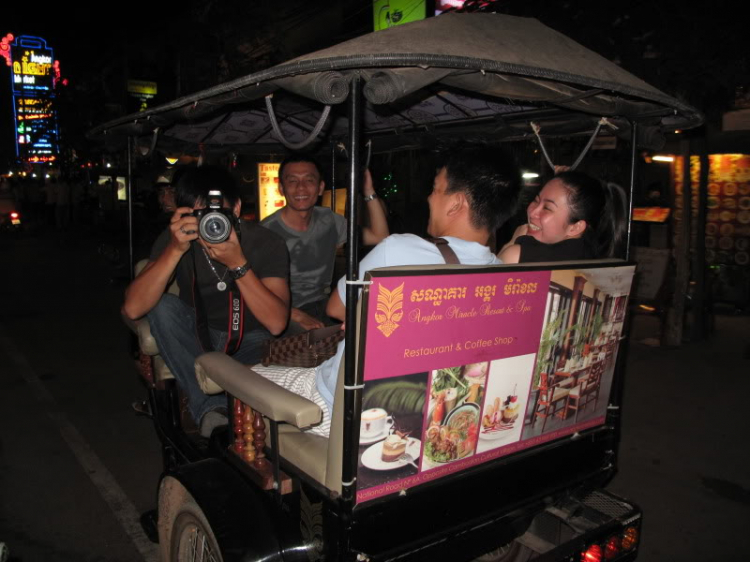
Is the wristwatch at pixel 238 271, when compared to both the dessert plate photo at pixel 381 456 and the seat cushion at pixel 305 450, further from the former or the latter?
the dessert plate photo at pixel 381 456

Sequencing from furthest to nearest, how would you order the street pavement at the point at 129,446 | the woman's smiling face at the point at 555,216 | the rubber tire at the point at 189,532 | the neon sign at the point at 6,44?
1. the neon sign at the point at 6,44
2. the street pavement at the point at 129,446
3. the woman's smiling face at the point at 555,216
4. the rubber tire at the point at 189,532

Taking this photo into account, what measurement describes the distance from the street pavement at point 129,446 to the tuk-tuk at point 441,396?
3.79ft

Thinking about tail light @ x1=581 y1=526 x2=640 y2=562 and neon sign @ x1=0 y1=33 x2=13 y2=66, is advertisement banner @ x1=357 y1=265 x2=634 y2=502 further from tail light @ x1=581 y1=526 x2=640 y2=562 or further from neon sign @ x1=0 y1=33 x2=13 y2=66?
neon sign @ x1=0 y1=33 x2=13 y2=66

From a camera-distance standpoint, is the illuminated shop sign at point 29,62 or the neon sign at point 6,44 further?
the neon sign at point 6,44

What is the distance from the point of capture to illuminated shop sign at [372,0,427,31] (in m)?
9.43

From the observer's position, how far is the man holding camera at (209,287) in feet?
8.43

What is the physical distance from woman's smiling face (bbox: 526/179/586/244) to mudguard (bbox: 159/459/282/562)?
5.65 feet

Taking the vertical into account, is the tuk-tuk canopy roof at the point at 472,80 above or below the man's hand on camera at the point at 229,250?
above

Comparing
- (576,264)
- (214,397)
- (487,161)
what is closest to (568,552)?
(576,264)

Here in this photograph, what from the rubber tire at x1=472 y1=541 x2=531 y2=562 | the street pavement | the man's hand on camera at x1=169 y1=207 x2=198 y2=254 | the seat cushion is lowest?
the street pavement

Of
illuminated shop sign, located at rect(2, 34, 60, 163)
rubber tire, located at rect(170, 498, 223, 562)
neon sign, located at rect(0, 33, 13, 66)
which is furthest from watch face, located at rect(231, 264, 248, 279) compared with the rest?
neon sign, located at rect(0, 33, 13, 66)

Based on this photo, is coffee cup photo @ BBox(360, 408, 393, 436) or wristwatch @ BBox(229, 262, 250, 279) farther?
wristwatch @ BBox(229, 262, 250, 279)

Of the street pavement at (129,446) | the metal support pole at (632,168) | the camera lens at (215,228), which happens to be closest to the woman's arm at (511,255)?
the metal support pole at (632,168)

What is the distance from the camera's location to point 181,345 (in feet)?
9.50
